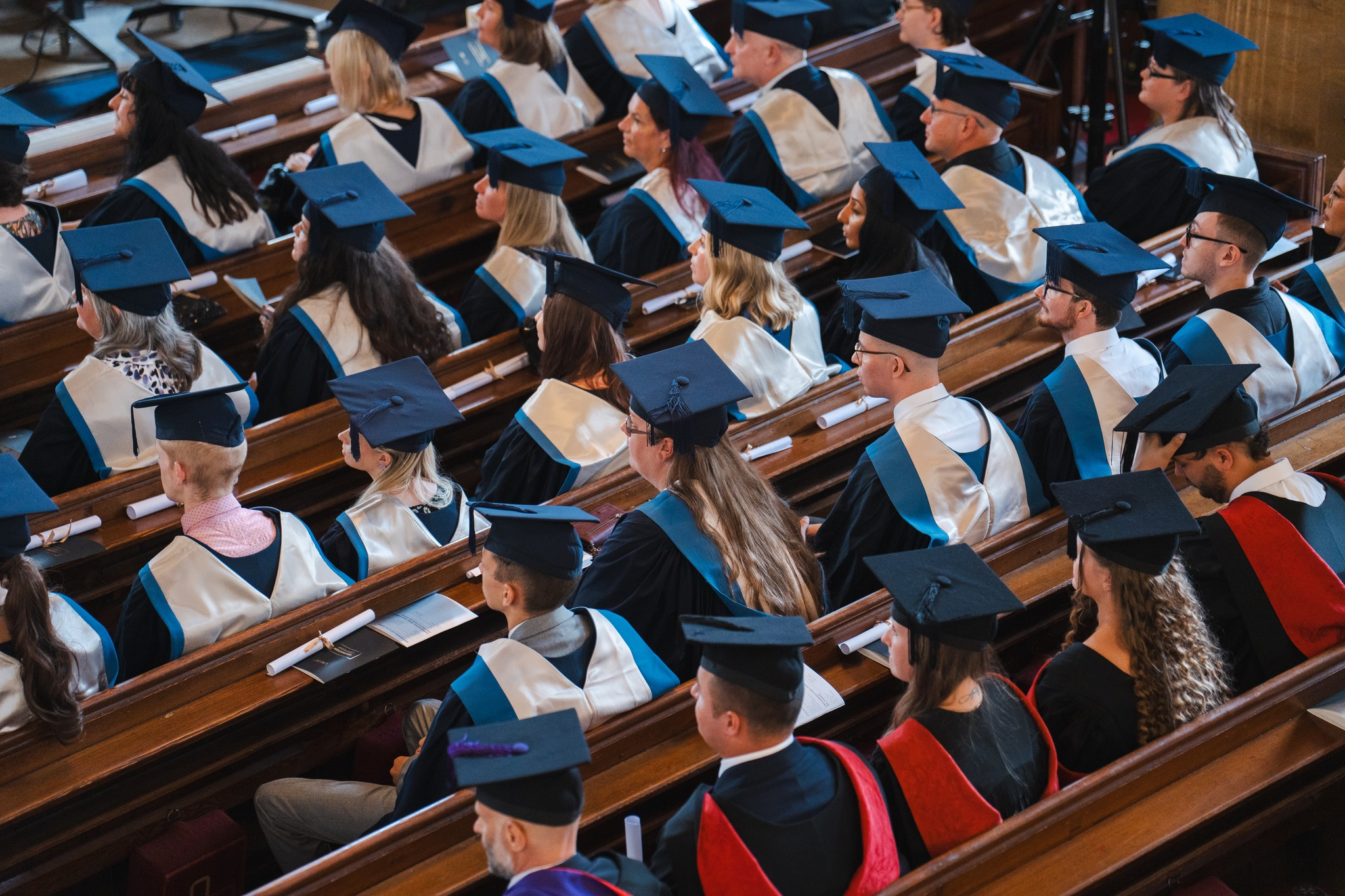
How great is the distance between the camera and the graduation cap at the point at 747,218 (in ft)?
14.1

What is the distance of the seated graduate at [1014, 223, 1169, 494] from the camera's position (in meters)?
3.84

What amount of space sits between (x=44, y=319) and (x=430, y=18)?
4.23m

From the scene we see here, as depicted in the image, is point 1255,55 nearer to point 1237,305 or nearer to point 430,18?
point 1237,305

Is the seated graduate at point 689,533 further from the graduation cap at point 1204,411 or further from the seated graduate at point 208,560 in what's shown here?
the graduation cap at point 1204,411

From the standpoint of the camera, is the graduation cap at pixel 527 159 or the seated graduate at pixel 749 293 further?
the graduation cap at pixel 527 159

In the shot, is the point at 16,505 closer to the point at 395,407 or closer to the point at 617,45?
the point at 395,407

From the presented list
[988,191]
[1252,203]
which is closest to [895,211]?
[988,191]

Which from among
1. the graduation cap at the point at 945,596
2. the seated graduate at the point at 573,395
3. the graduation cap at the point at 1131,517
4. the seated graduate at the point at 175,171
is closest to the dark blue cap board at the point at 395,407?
the seated graduate at the point at 573,395

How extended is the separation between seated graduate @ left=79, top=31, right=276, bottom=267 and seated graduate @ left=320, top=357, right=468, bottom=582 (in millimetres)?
1880

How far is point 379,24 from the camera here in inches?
217

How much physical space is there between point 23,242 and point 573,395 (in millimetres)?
2242

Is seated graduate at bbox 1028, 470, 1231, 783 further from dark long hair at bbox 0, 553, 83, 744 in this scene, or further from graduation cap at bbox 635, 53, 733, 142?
graduation cap at bbox 635, 53, 733, 142

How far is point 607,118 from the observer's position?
6.52 metres

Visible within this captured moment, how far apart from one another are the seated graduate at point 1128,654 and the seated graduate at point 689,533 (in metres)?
0.74
